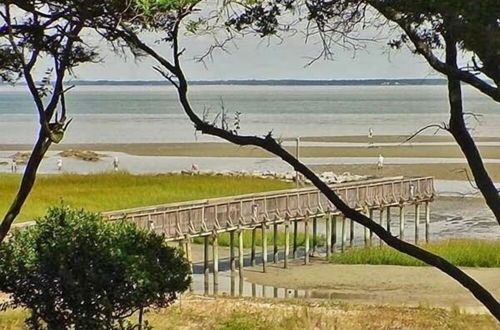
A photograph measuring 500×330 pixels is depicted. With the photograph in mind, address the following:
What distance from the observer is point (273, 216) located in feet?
93.9

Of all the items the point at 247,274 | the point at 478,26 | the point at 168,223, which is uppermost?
the point at 478,26

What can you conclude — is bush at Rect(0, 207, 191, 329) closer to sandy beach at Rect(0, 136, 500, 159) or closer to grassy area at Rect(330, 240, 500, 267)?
grassy area at Rect(330, 240, 500, 267)

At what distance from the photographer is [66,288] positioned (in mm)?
8273

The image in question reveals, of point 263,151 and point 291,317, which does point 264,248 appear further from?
point 263,151

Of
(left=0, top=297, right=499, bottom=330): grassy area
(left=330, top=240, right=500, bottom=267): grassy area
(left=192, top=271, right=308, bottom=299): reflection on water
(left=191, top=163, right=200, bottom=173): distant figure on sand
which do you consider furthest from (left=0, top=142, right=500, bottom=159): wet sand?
(left=0, top=297, right=499, bottom=330): grassy area

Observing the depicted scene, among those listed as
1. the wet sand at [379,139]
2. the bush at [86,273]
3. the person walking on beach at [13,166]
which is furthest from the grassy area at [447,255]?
the wet sand at [379,139]

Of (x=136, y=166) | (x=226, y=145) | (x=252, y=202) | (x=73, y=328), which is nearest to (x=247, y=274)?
(x=252, y=202)

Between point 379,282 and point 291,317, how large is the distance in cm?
1022

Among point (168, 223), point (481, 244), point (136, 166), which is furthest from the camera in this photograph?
point (136, 166)

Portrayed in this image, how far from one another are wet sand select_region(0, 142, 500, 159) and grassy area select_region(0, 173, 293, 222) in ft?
64.3

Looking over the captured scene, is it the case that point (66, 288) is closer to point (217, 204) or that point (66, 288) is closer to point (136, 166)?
point (217, 204)

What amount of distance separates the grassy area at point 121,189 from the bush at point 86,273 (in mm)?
21007

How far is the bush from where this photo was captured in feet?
27.2

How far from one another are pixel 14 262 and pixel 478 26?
428 cm
